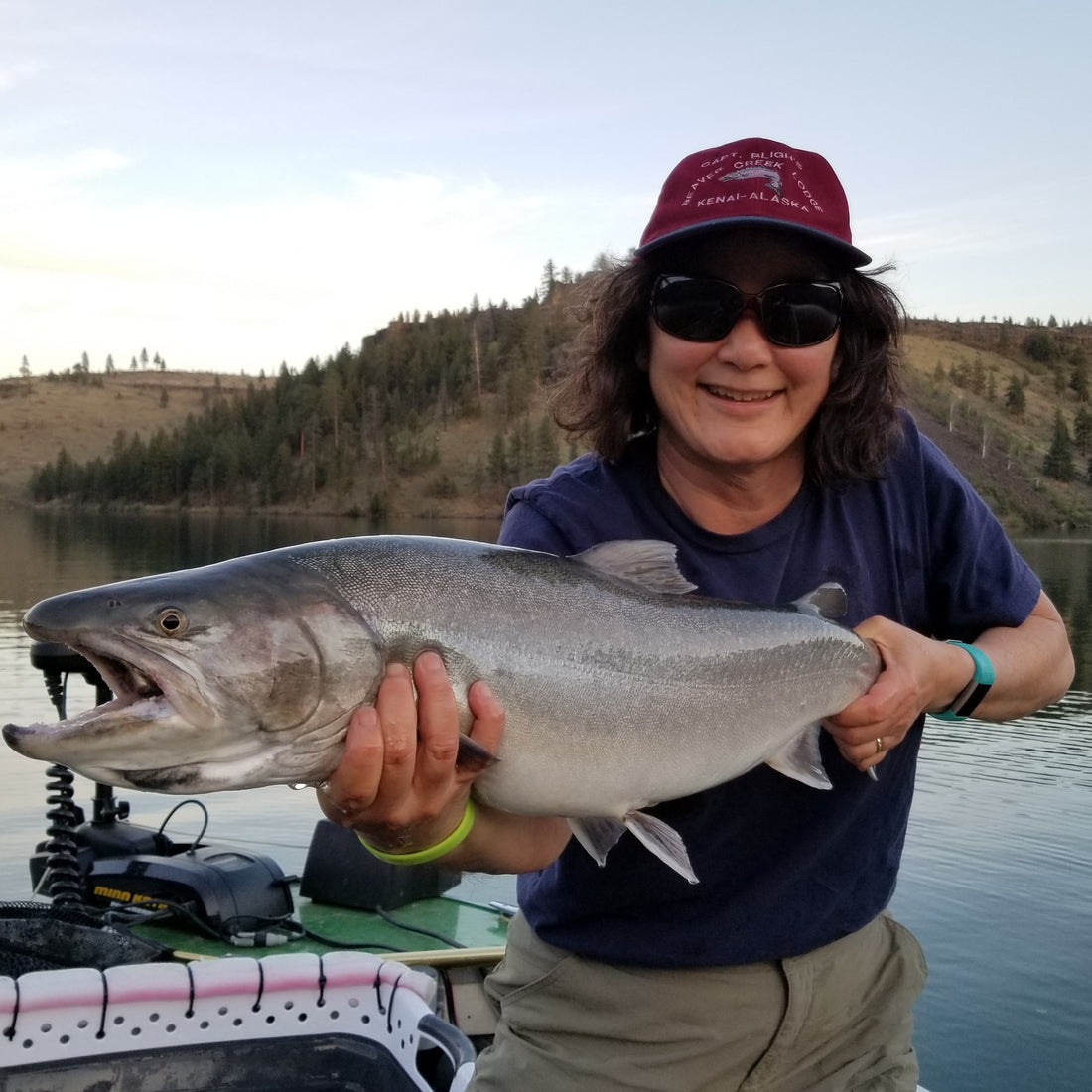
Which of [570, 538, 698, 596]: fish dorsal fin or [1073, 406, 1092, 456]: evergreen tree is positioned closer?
[570, 538, 698, 596]: fish dorsal fin

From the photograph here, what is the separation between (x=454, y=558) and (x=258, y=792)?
10342 mm

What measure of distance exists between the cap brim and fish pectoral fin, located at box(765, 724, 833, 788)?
4.51 feet

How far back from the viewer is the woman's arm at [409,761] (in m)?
2.43

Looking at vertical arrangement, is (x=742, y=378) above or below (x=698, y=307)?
below

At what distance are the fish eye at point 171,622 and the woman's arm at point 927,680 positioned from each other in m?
1.70

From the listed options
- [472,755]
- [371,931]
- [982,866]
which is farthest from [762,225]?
[982,866]

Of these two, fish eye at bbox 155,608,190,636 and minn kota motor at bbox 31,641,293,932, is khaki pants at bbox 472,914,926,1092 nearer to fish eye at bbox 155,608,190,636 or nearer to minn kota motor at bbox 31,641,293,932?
fish eye at bbox 155,608,190,636

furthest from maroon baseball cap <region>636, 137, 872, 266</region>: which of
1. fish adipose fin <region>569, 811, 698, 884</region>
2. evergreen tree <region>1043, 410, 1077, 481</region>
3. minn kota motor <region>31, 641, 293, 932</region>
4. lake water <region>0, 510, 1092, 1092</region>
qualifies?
evergreen tree <region>1043, 410, 1077, 481</region>

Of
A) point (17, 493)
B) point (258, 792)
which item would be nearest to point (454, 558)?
point (258, 792)

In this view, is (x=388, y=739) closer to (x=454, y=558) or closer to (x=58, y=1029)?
(x=454, y=558)

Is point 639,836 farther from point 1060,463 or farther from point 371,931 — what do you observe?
point 1060,463

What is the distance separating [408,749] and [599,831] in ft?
1.95

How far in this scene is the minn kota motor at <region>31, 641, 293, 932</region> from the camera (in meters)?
5.73

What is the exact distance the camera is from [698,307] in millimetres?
3123
